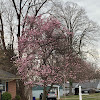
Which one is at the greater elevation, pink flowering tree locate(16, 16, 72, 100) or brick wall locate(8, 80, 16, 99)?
pink flowering tree locate(16, 16, 72, 100)

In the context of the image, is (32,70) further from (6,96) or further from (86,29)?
(86,29)

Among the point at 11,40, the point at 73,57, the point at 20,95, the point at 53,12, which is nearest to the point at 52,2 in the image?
the point at 53,12

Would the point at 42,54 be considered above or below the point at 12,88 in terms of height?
above

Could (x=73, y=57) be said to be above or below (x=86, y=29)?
below

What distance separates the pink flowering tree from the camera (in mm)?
16578

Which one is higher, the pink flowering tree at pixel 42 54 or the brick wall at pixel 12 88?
the pink flowering tree at pixel 42 54

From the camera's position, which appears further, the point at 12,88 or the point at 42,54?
the point at 12,88

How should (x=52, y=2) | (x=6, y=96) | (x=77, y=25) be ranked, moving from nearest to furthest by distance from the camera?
(x=6, y=96)
(x=52, y=2)
(x=77, y=25)

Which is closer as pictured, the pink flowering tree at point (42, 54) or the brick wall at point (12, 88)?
the pink flowering tree at point (42, 54)

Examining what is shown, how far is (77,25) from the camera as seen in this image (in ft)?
128

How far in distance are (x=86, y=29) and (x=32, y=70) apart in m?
23.3

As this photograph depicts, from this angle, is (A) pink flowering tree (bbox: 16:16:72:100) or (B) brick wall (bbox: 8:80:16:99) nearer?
(A) pink flowering tree (bbox: 16:16:72:100)

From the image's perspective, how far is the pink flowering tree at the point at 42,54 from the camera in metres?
16.6

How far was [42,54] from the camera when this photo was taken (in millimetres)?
16984
